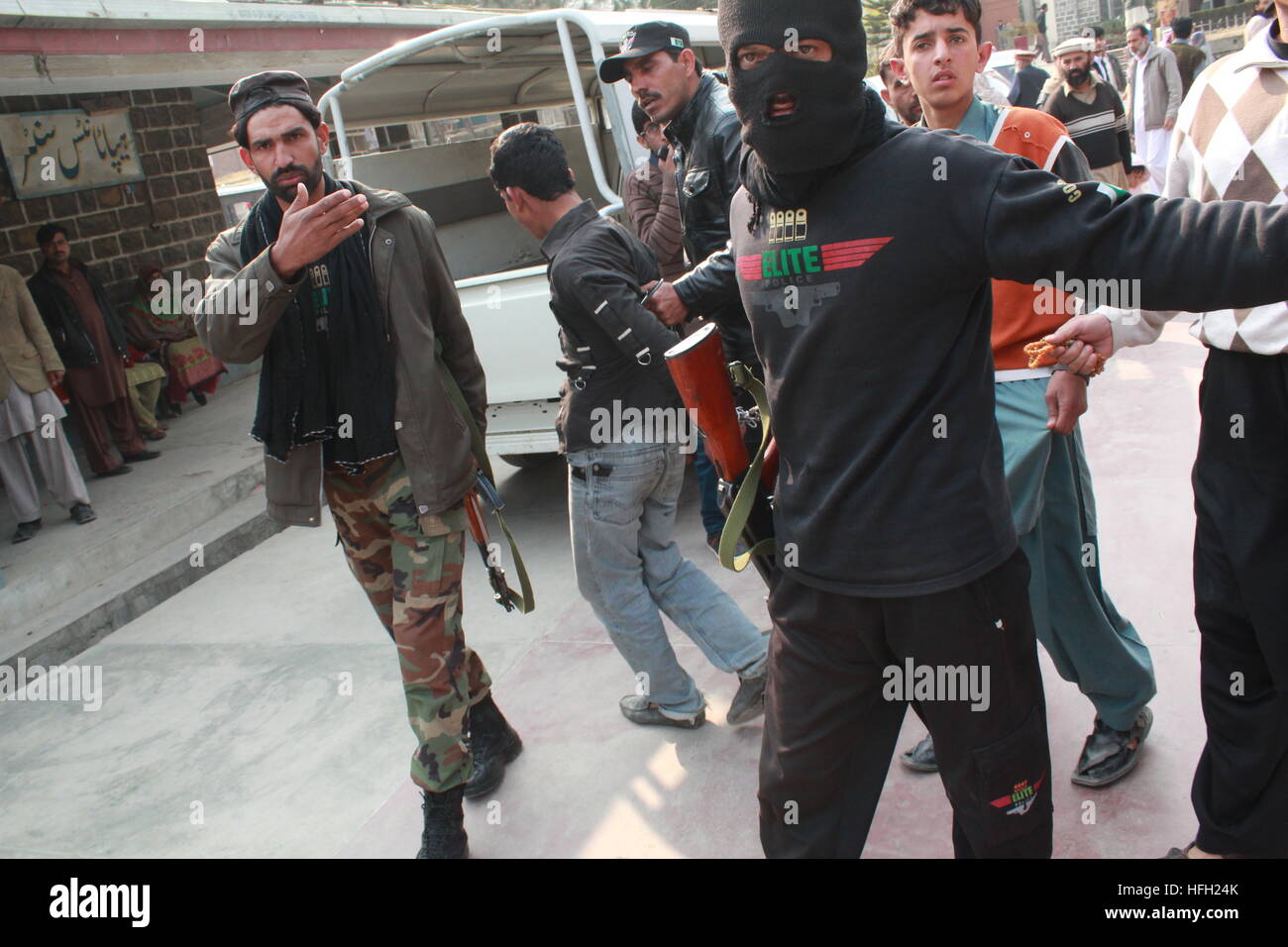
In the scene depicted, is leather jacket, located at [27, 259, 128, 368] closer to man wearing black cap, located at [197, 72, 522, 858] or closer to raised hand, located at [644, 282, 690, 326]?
man wearing black cap, located at [197, 72, 522, 858]

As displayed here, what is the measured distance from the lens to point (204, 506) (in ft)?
21.5

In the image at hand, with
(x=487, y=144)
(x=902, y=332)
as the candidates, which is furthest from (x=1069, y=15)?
(x=902, y=332)

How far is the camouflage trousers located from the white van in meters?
1.95

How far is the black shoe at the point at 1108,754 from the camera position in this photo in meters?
2.71

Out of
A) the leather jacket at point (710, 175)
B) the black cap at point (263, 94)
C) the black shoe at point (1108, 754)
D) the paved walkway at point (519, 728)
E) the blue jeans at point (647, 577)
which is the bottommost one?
the paved walkway at point (519, 728)

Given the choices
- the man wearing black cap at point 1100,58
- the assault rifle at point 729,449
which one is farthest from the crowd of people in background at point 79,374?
the man wearing black cap at point 1100,58

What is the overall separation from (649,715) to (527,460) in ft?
10.9

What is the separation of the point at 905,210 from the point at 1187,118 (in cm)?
88

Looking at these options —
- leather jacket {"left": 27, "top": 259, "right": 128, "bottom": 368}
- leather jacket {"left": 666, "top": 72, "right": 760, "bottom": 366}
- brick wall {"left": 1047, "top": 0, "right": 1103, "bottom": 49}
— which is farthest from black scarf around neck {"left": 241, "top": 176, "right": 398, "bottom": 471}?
brick wall {"left": 1047, "top": 0, "right": 1103, "bottom": 49}

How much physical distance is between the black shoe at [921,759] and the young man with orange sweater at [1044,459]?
0.37 meters

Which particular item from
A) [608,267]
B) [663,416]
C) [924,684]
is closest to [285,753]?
[663,416]
